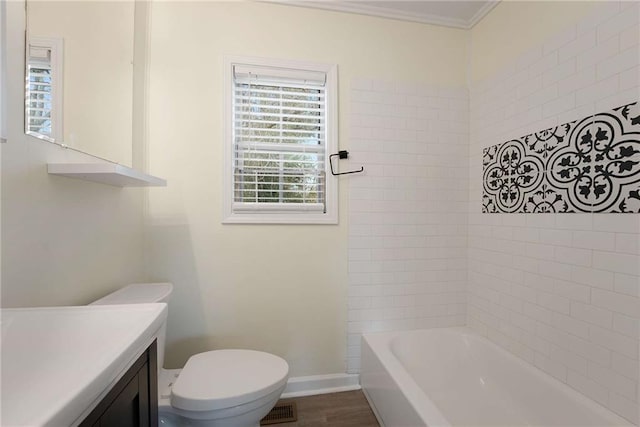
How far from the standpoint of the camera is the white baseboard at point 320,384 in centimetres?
182

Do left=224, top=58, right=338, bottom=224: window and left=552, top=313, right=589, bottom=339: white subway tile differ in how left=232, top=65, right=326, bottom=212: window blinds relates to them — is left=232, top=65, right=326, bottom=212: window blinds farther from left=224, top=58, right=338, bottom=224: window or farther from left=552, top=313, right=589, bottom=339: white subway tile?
left=552, top=313, right=589, bottom=339: white subway tile

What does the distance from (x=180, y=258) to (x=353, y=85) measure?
61.4 inches

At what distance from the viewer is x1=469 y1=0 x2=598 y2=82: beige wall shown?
1413mm

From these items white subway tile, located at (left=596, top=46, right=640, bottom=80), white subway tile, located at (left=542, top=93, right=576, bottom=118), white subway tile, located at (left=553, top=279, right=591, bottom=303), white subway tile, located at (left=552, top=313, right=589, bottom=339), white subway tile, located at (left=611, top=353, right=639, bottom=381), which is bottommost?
white subway tile, located at (left=611, top=353, right=639, bottom=381)

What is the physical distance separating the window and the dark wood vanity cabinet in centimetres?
101

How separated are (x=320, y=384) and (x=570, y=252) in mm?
1606

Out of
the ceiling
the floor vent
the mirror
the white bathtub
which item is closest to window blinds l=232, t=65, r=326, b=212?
the ceiling

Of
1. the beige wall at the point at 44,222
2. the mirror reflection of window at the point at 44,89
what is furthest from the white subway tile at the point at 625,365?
the mirror reflection of window at the point at 44,89

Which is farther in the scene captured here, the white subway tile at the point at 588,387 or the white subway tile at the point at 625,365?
the white subway tile at the point at 588,387

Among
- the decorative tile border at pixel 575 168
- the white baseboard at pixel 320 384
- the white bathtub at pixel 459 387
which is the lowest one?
the white baseboard at pixel 320 384

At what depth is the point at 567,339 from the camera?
1377mm

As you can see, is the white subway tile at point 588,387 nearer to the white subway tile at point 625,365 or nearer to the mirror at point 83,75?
the white subway tile at point 625,365

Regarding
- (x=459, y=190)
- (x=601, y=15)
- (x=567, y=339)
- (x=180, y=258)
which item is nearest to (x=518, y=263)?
(x=567, y=339)

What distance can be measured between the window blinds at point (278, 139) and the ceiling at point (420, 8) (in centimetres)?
45
